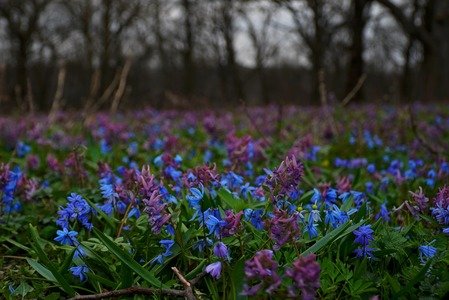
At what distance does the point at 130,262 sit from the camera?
1.96m

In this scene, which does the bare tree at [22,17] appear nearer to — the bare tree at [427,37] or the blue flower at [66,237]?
the bare tree at [427,37]

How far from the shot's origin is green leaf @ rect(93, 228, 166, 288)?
1.92 metres

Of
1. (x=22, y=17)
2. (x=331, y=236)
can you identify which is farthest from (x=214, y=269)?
(x=22, y=17)

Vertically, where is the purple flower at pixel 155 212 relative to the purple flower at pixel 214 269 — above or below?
above

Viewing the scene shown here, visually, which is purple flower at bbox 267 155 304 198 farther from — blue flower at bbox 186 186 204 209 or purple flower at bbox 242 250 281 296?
purple flower at bbox 242 250 281 296

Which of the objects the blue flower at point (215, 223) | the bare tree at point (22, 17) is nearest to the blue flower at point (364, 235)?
the blue flower at point (215, 223)

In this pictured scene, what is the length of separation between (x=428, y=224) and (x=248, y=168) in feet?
5.08

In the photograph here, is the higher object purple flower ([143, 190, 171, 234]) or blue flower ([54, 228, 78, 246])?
purple flower ([143, 190, 171, 234])

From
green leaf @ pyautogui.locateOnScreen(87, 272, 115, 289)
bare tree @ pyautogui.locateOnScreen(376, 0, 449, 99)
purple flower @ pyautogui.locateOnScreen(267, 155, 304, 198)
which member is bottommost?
green leaf @ pyautogui.locateOnScreen(87, 272, 115, 289)

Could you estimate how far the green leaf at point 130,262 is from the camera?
6.30ft

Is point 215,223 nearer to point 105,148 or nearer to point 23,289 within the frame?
point 23,289

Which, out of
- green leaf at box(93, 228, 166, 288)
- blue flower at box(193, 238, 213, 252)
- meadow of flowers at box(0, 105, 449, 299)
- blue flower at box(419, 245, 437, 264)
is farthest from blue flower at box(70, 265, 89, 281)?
blue flower at box(419, 245, 437, 264)

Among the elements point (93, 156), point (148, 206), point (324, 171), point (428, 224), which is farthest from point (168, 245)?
point (93, 156)

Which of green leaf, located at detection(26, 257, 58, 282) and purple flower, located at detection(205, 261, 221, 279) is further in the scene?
green leaf, located at detection(26, 257, 58, 282)
